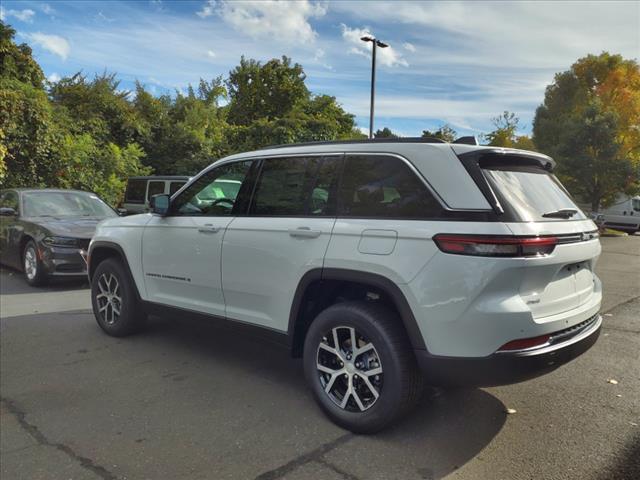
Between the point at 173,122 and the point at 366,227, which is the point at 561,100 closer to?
the point at 173,122

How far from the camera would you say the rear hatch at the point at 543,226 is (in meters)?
2.83

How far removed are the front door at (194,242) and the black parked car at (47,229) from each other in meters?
3.53

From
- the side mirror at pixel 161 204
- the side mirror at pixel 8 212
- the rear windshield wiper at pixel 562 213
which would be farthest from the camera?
the side mirror at pixel 8 212

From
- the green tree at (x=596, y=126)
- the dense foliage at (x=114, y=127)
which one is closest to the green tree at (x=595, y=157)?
the green tree at (x=596, y=126)

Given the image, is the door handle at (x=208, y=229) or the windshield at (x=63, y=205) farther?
the windshield at (x=63, y=205)


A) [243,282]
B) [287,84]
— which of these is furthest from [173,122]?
[243,282]

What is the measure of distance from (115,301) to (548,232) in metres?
4.17

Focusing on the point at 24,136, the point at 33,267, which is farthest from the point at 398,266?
the point at 24,136

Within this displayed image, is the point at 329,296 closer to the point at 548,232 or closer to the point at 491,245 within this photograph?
the point at 491,245

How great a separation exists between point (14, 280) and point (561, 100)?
36798 millimetres

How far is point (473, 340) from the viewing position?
2771mm

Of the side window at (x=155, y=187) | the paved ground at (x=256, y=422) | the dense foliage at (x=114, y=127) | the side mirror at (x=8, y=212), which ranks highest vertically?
the dense foliage at (x=114, y=127)

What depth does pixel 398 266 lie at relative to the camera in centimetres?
296

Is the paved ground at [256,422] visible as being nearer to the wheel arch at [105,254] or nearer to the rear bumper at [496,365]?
the rear bumper at [496,365]
